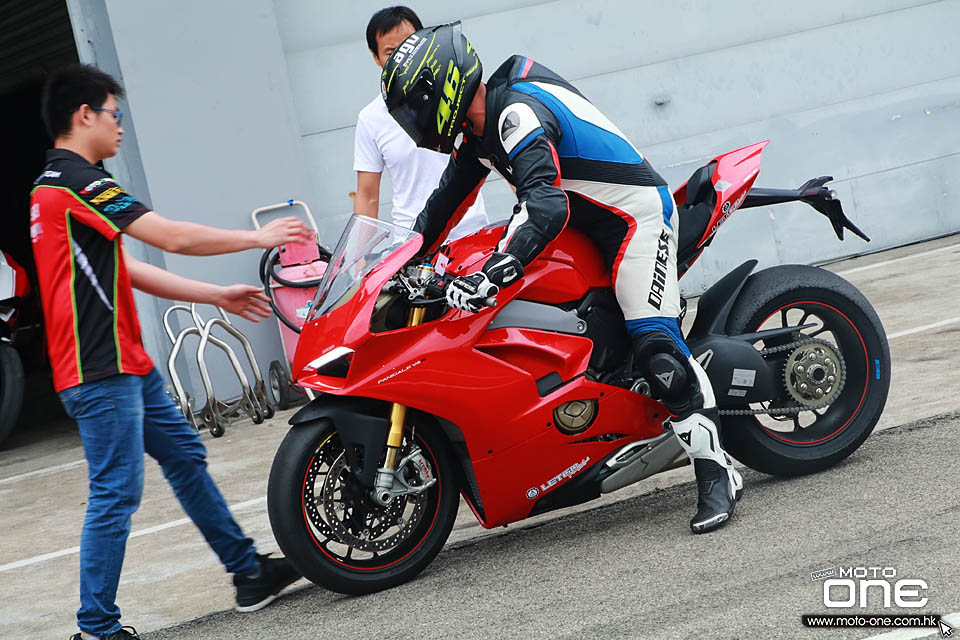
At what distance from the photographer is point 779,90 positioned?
10562 mm

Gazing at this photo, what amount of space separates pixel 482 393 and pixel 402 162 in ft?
6.46

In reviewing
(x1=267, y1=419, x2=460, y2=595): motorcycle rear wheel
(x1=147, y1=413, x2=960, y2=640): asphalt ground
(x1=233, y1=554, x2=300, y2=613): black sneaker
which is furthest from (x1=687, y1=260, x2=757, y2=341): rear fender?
(x1=233, y1=554, x2=300, y2=613): black sneaker

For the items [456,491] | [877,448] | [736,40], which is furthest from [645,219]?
[736,40]

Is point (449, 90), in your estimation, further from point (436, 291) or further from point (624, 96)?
point (624, 96)

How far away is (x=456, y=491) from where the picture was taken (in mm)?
4219

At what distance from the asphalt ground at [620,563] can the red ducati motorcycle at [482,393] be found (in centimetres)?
20

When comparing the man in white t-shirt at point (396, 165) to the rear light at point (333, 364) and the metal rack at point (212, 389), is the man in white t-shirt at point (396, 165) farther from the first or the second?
the metal rack at point (212, 389)

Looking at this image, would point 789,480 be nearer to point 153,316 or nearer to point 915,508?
point 915,508

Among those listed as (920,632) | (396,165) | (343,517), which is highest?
(396,165)

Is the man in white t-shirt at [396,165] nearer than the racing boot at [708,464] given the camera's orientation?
No

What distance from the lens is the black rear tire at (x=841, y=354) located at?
4570 mm

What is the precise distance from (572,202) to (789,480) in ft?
4.89

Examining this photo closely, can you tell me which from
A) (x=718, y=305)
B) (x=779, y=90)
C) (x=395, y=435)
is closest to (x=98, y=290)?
(x=395, y=435)

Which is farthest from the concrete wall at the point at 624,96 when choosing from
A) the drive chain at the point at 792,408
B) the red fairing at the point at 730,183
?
the drive chain at the point at 792,408
